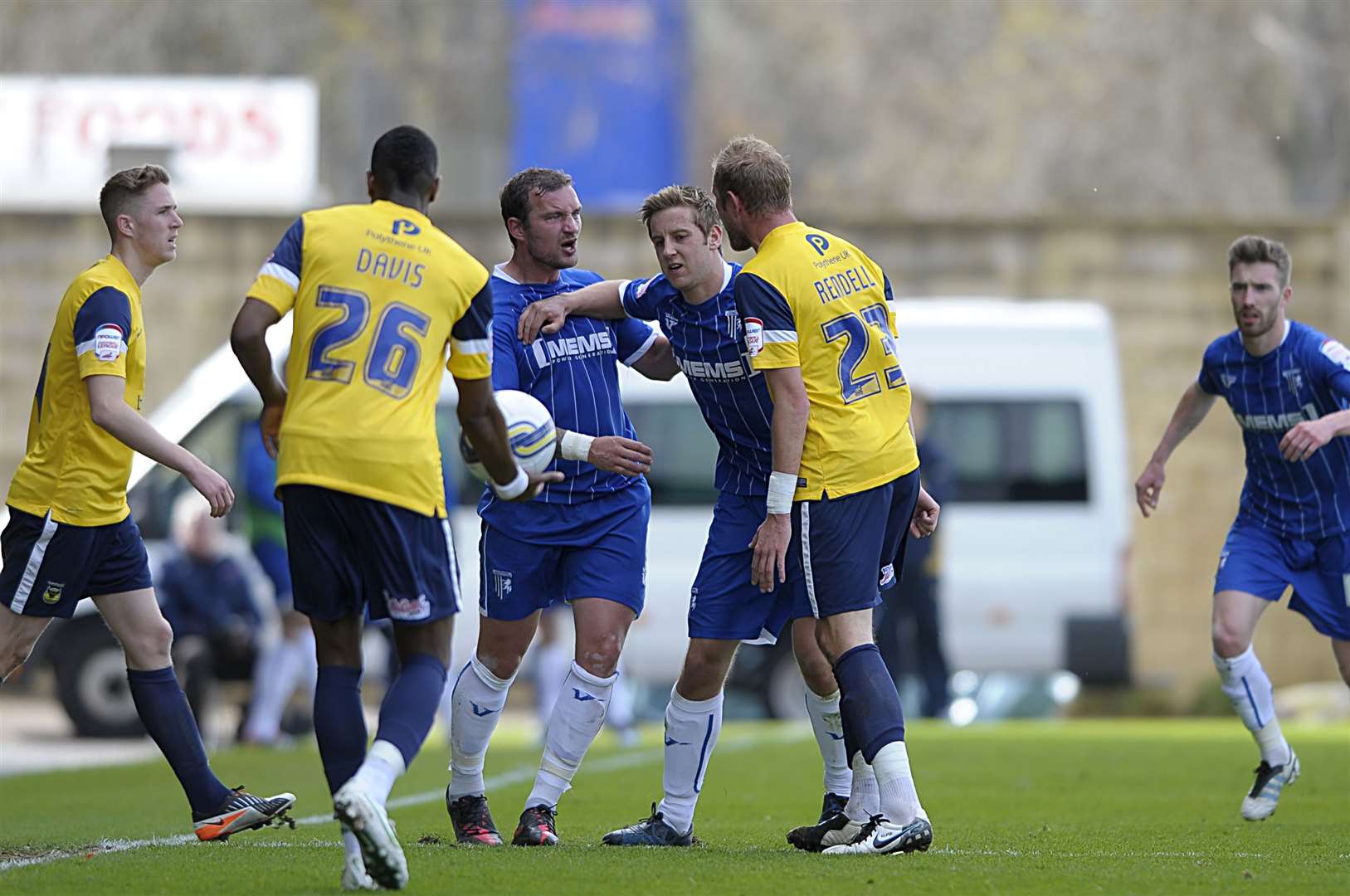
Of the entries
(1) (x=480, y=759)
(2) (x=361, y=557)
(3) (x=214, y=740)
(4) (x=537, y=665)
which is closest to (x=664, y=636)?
(4) (x=537, y=665)

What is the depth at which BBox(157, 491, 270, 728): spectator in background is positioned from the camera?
14391mm

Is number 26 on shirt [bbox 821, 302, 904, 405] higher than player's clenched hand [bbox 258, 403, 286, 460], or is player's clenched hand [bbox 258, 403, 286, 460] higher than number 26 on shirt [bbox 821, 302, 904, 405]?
number 26 on shirt [bbox 821, 302, 904, 405]

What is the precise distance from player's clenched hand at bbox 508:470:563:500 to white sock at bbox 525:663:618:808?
801mm

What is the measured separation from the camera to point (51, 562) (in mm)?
6660

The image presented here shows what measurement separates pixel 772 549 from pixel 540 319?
1.16 meters

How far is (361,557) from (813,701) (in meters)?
2.02

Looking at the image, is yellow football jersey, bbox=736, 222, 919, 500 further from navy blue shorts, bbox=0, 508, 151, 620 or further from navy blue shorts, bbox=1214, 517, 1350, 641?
navy blue shorts, bbox=1214, 517, 1350, 641

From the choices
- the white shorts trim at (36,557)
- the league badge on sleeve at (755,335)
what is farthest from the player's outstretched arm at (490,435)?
the white shorts trim at (36,557)

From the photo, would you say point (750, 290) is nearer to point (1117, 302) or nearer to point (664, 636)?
point (664, 636)

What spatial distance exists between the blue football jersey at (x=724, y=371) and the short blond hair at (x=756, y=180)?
31cm

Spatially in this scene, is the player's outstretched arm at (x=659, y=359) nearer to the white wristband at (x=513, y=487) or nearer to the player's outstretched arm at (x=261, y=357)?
the white wristband at (x=513, y=487)

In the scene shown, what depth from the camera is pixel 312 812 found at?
8383 millimetres

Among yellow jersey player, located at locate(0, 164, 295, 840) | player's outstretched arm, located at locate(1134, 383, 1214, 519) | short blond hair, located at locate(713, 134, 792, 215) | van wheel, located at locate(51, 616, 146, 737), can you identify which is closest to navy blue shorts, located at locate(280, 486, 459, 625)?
yellow jersey player, located at locate(0, 164, 295, 840)

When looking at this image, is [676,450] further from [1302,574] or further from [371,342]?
[371,342]
